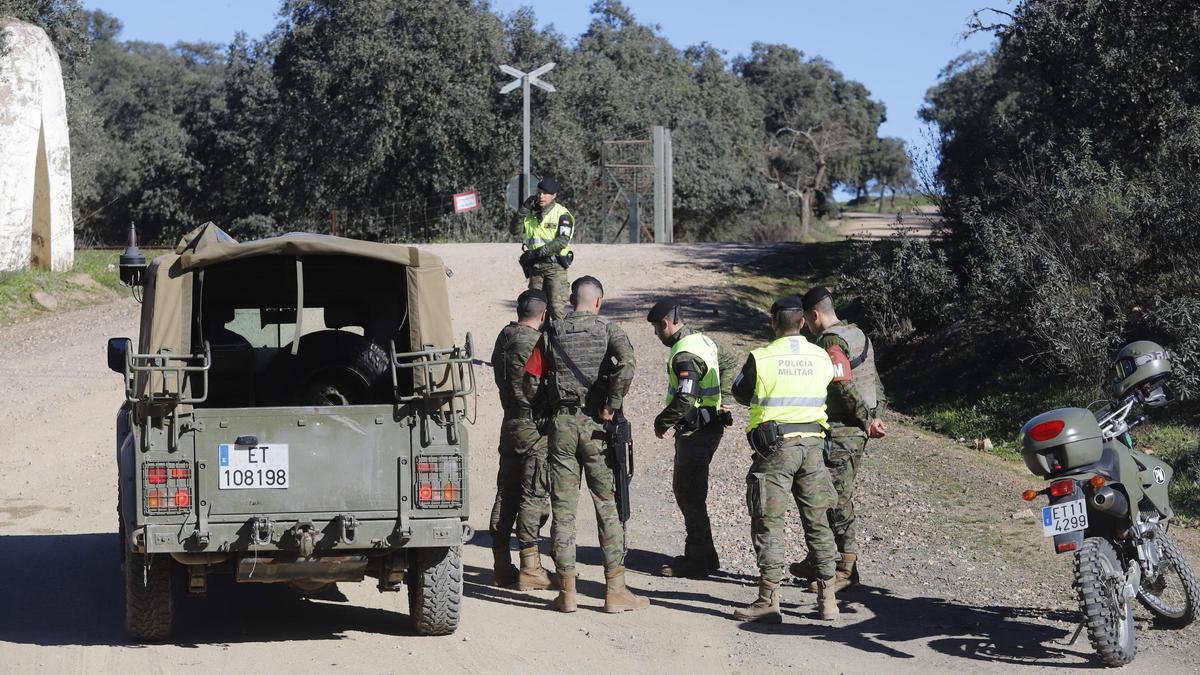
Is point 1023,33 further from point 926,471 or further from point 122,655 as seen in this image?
point 122,655

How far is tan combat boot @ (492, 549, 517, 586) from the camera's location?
336 inches

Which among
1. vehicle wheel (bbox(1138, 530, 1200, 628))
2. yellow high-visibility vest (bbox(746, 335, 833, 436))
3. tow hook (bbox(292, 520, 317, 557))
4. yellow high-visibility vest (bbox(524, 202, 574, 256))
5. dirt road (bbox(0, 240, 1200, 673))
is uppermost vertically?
yellow high-visibility vest (bbox(524, 202, 574, 256))

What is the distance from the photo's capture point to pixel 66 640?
7.08 metres

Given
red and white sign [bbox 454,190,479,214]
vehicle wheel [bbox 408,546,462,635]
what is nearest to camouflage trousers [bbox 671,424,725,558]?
vehicle wheel [bbox 408,546,462,635]

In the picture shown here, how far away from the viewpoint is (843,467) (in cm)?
808

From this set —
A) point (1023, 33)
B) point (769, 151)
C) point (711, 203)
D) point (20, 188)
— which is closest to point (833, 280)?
point (1023, 33)

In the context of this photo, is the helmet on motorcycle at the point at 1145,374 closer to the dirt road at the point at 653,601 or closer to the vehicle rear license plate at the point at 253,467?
the dirt road at the point at 653,601

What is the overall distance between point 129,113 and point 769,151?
94.6 ft

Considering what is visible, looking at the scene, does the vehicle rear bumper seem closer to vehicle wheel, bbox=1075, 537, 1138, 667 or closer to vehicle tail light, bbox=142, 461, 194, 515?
vehicle tail light, bbox=142, 461, 194, 515

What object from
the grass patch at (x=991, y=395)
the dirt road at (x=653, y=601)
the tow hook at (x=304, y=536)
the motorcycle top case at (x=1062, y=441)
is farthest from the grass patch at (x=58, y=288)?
the motorcycle top case at (x=1062, y=441)

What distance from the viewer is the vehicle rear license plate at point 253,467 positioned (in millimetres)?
6652

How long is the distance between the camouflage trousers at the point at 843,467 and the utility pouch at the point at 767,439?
745mm

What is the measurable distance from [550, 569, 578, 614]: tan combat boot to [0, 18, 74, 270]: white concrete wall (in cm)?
1634

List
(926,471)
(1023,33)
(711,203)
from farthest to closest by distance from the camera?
1. (711,203)
2. (1023,33)
3. (926,471)
